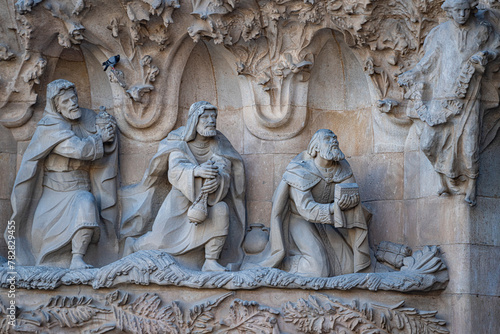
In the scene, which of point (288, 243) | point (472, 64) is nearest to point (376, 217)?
point (288, 243)

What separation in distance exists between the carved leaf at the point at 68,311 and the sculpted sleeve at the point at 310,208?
219 cm

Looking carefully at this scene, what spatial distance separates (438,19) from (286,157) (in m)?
2.19

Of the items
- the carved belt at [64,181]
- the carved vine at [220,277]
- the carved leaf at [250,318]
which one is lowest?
the carved leaf at [250,318]

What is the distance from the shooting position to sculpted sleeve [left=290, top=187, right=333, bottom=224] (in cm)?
1245

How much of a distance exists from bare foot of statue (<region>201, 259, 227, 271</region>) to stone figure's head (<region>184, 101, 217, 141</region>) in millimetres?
1289

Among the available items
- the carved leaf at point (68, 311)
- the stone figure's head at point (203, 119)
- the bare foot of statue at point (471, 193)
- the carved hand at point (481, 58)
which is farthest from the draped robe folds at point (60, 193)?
the carved hand at point (481, 58)

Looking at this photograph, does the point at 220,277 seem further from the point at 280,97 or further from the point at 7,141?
the point at 7,141

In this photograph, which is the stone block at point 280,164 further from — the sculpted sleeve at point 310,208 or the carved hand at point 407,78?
the carved hand at point 407,78

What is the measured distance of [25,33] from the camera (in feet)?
43.1

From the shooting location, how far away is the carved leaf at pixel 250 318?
12344mm

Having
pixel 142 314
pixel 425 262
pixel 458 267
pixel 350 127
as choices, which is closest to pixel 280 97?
Result: pixel 350 127

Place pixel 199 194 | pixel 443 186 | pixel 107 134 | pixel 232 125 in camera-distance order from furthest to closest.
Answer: pixel 232 125
pixel 107 134
pixel 199 194
pixel 443 186

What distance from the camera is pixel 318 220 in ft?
40.9

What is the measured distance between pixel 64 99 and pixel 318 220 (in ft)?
9.66
